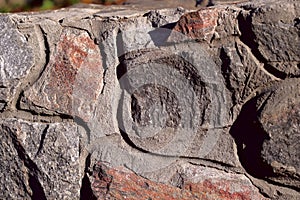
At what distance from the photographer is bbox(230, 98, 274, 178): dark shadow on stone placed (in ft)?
3.89

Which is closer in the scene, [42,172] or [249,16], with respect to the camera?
[249,16]

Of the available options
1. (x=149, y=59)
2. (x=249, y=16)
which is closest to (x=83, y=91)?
(x=149, y=59)

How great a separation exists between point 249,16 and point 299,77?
149mm

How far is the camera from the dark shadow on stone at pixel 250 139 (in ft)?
3.89

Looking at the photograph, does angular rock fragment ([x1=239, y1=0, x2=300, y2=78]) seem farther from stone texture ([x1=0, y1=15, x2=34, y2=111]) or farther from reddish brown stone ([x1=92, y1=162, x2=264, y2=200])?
stone texture ([x1=0, y1=15, x2=34, y2=111])

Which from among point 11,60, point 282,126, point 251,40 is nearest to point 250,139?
point 282,126

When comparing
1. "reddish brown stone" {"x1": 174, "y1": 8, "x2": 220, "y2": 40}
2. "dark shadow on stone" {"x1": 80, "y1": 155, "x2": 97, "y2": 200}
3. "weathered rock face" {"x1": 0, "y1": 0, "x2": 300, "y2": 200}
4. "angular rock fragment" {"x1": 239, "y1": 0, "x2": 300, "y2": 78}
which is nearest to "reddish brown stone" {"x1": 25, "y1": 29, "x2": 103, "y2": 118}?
"weathered rock face" {"x1": 0, "y1": 0, "x2": 300, "y2": 200}

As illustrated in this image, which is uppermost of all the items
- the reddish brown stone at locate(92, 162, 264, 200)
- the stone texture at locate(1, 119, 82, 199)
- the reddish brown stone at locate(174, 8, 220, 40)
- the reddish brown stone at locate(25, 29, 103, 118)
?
the reddish brown stone at locate(174, 8, 220, 40)

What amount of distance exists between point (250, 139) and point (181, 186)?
0.17 m

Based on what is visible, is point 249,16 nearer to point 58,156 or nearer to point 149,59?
point 149,59

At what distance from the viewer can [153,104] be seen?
1252 millimetres

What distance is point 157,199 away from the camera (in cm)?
125

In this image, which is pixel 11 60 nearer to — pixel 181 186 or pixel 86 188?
pixel 86 188

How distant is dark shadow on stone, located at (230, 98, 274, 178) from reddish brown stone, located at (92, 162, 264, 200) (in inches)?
1.3
